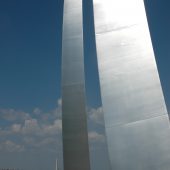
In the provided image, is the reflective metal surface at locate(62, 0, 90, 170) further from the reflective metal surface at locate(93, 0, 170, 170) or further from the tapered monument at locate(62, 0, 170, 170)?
the reflective metal surface at locate(93, 0, 170, 170)

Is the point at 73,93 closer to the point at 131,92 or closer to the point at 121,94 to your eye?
the point at 121,94

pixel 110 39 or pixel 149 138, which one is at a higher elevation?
pixel 110 39

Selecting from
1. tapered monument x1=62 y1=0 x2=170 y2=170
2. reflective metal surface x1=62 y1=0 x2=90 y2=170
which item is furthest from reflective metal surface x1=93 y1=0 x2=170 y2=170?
reflective metal surface x1=62 y1=0 x2=90 y2=170

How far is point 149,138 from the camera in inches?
384

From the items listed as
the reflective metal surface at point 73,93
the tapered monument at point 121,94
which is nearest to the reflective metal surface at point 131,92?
the tapered monument at point 121,94

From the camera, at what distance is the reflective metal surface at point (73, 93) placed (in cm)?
1212

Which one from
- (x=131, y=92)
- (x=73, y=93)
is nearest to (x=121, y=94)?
(x=131, y=92)

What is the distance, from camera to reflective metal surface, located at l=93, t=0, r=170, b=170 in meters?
9.70

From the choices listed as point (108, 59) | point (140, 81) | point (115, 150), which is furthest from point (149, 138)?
point (108, 59)

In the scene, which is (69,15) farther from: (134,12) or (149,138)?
(149,138)

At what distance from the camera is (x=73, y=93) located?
1289 cm

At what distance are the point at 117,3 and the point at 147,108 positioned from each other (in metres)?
4.92

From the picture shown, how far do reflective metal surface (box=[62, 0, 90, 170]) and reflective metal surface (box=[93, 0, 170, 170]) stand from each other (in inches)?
82.5

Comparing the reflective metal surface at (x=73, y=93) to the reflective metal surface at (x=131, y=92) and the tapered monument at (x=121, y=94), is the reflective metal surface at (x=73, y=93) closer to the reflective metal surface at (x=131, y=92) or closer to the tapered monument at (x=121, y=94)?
the tapered monument at (x=121, y=94)
